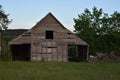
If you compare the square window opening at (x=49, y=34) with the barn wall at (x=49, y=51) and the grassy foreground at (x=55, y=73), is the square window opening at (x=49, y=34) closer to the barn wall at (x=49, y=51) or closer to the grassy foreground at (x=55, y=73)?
the barn wall at (x=49, y=51)

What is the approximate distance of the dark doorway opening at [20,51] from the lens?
55.4 metres

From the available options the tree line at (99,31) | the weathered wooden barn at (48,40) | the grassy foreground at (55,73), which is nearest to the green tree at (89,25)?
the tree line at (99,31)

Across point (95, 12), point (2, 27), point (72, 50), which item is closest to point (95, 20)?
point (95, 12)

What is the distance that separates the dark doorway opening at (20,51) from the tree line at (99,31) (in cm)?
1301

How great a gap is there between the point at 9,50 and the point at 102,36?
20.8m

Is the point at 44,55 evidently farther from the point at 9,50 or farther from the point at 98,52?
the point at 98,52

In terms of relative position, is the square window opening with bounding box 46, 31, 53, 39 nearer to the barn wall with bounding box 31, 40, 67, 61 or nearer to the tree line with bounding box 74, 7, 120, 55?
the barn wall with bounding box 31, 40, 67, 61

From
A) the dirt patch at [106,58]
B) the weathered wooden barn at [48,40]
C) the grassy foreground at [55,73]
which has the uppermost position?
the weathered wooden barn at [48,40]

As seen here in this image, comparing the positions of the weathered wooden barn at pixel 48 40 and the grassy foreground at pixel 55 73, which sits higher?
the weathered wooden barn at pixel 48 40

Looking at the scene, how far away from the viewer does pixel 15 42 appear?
170 ft

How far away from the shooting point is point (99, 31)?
2709 inches

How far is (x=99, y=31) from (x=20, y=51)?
17.0 meters

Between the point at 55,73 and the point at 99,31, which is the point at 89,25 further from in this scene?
the point at 55,73

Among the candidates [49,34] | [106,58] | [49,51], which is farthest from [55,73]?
[106,58]
